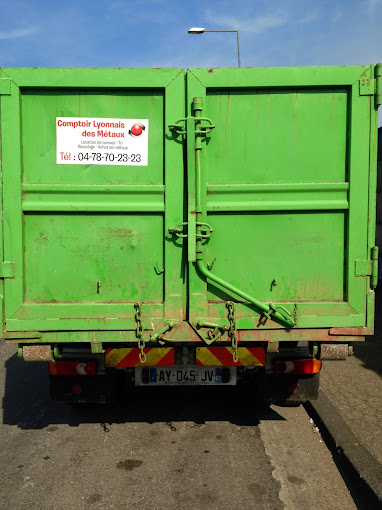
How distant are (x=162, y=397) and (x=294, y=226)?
270 centimetres

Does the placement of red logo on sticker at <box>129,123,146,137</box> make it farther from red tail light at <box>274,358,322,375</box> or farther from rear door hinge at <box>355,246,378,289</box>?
red tail light at <box>274,358,322,375</box>

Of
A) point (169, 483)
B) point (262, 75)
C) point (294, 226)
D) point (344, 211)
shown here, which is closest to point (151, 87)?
point (262, 75)

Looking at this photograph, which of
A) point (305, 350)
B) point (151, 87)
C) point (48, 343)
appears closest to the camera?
point (151, 87)

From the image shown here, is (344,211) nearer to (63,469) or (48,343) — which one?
(48,343)

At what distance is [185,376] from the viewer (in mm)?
3887

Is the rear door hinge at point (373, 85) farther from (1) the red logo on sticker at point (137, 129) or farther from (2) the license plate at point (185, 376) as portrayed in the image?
(2) the license plate at point (185, 376)

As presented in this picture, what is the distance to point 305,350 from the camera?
12.6ft

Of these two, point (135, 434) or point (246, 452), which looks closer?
point (246, 452)

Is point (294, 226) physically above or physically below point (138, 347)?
above

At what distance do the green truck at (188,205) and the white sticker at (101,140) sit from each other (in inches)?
0.4

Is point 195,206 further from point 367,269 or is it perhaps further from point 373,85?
point 373,85

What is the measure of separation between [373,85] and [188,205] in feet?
5.03

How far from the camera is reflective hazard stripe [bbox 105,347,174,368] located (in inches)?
141

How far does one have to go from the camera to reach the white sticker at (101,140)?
3.35m
